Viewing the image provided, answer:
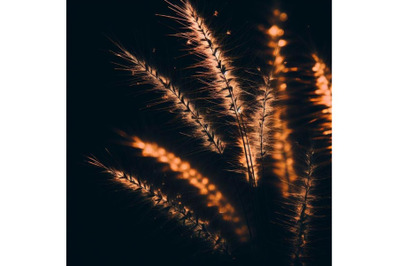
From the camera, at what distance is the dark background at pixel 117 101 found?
0.92 meters

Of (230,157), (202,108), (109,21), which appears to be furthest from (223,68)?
(109,21)

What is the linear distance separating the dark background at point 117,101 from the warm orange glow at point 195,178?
0.25ft

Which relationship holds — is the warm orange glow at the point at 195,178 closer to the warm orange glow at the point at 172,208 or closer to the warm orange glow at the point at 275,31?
the warm orange glow at the point at 172,208

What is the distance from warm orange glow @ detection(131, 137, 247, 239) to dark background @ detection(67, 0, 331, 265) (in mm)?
75

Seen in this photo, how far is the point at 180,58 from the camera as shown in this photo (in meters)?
0.92

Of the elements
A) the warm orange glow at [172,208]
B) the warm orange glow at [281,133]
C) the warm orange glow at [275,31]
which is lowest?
the warm orange glow at [172,208]

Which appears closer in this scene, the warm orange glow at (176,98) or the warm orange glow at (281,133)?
the warm orange glow at (176,98)

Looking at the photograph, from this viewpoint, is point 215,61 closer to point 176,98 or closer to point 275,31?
point 176,98

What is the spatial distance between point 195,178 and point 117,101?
14.9 inches

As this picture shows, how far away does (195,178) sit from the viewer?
35.4 inches

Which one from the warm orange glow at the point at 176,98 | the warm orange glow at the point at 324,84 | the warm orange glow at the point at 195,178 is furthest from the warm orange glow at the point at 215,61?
the warm orange glow at the point at 324,84

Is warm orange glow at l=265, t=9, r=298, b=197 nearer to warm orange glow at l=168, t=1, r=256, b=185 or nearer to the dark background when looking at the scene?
the dark background

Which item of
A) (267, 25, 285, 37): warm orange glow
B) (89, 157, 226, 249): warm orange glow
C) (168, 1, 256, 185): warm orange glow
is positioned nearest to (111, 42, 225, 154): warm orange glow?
(168, 1, 256, 185): warm orange glow

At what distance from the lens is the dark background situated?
36.3 inches
